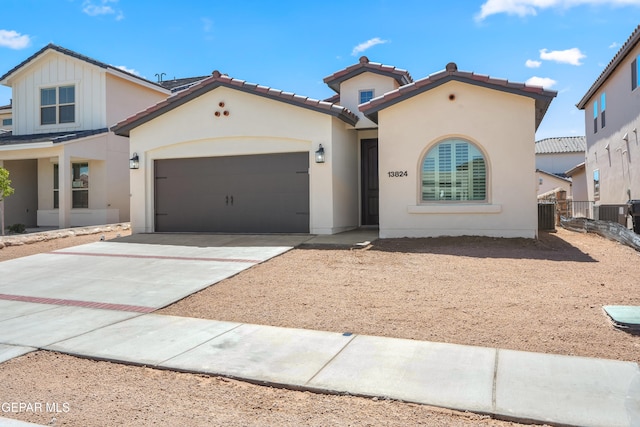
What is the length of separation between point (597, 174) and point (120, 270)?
20.7 meters

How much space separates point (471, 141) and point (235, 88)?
6717 millimetres

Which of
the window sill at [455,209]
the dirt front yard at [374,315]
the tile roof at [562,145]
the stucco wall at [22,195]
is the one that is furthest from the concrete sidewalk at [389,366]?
the tile roof at [562,145]

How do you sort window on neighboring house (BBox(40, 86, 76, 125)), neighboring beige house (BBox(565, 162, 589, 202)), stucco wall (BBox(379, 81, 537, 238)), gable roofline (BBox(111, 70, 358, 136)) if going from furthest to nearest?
neighboring beige house (BBox(565, 162, 589, 202))
window on neighboring house (BBox(40, 86, 76, 125))
gable roofline (BBox(111, 70, 358, 136))
stucco wall (BBox(379, 81, 537, 238))

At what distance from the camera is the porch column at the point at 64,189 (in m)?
17.1

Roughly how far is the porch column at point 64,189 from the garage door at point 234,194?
4427 mm

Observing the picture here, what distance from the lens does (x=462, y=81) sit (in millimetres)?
11734

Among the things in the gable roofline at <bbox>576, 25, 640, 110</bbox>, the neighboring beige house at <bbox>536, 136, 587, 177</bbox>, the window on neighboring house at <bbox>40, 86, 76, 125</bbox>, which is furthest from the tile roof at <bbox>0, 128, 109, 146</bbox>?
the neighboring beige house at <bbox>536, 136, 587, 177</bbox>

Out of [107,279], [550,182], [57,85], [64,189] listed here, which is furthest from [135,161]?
[550,182]

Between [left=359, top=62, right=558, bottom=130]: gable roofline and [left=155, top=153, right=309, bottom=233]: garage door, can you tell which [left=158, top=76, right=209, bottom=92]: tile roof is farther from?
[left=359, top=62, right=558, bottom=130]: gable roofline

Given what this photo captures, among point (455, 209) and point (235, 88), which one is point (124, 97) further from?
point (455, 209)

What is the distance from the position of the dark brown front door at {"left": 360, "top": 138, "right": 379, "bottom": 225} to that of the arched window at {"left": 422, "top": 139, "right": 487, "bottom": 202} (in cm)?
340

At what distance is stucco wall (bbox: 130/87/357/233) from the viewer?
13.2 m

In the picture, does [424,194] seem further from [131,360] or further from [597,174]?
[597,174]

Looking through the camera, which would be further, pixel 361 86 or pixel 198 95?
pixel 361 86
